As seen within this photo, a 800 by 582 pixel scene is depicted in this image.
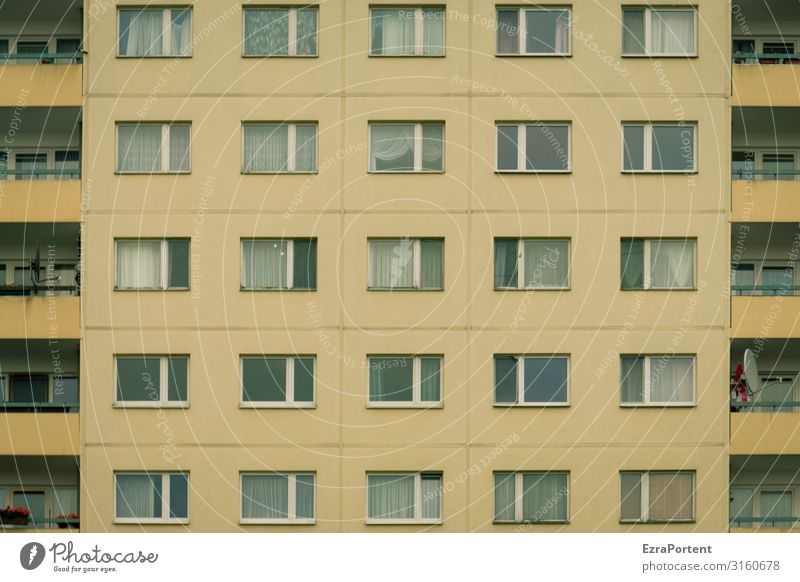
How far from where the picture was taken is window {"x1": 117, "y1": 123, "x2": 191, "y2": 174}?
135 ft

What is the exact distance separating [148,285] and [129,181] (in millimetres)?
2517

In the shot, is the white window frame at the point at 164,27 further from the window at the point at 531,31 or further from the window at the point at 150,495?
the window at the point at 150,495

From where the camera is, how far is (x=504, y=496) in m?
40.4

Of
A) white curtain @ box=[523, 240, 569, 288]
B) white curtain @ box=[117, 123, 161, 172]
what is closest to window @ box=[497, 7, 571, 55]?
white curtain @ box=[523, 240, 569, 288]

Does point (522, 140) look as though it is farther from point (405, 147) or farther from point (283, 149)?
point (283, 149)

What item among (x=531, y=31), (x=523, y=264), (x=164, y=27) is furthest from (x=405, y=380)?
(x=164, y=27)

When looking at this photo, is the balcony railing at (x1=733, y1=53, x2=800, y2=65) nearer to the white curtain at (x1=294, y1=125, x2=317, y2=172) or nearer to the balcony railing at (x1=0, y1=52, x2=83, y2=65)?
the white curtain at (x1=294, y1=125, x2=317, y2=172)

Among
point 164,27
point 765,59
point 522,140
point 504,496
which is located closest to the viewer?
point 504,496

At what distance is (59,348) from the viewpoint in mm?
41188

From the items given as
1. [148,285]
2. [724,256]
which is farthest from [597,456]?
[148,285]

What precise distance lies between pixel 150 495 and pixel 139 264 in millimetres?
5468

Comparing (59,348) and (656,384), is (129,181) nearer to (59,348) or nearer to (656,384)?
(59,348)

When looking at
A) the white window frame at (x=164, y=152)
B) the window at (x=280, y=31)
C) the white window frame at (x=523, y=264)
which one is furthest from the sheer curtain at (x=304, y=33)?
the white window frame at (x=523, y=264)
